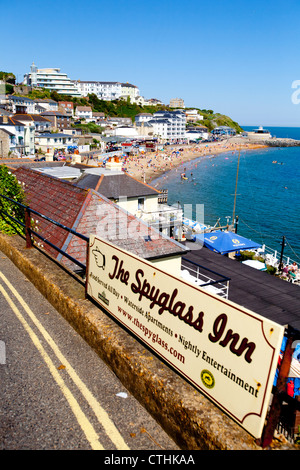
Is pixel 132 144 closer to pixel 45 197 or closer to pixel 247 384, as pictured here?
pixel 45 197

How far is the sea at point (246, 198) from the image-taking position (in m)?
51.8

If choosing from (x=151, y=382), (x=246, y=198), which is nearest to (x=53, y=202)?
(x=151, y=382)

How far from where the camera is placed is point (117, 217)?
573 inches

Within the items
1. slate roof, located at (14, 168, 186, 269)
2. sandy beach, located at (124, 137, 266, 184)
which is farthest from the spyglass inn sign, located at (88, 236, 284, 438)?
sandy beach, located at (124, 137, 266, 184)

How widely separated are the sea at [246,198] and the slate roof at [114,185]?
46.5 ft

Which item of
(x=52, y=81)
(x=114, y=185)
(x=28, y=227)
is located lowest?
(x=114, y=185)

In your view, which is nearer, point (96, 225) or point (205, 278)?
point (96, 225)

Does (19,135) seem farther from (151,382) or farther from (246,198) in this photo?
(151,382)

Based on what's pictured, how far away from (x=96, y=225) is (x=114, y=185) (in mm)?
9403

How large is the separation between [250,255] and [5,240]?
26777mm

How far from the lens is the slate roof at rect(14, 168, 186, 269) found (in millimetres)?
13614

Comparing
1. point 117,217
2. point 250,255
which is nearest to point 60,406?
point 117,217

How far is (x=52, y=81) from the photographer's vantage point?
602 ft
